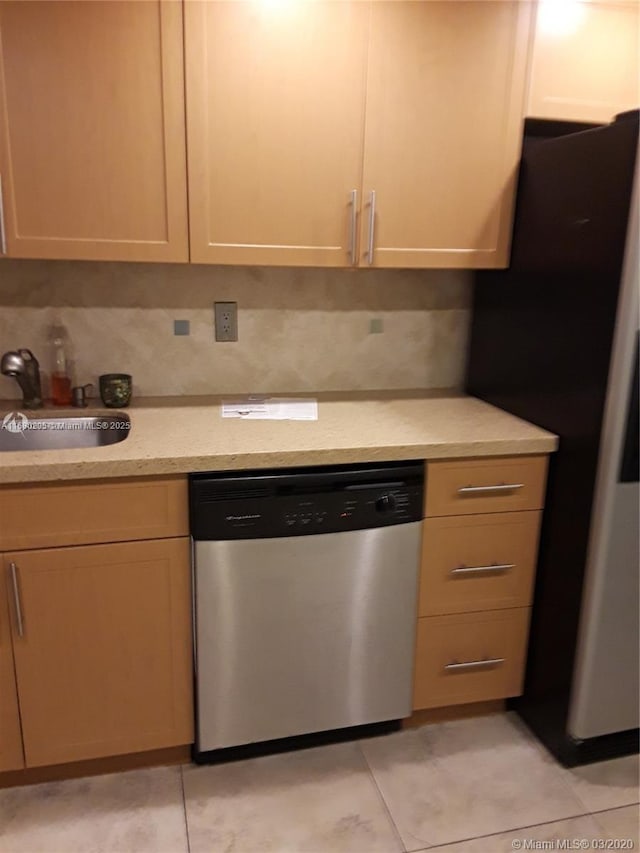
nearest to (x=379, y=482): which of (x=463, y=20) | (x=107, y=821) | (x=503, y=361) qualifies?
(x=503, y=361)

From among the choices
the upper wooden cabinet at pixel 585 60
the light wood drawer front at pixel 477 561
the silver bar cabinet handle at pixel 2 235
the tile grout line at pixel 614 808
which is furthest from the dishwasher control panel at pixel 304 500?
the upper wooden cabinet at pixel 585 60

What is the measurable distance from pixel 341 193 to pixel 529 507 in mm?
1046

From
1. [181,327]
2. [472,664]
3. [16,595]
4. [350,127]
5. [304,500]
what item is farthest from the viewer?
[181,327]

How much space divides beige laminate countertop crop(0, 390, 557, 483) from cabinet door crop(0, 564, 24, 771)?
1.22 ft

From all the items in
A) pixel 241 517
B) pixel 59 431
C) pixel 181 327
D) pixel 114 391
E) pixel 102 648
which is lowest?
pixel 102 648

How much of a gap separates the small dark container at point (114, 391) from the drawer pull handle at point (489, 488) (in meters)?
1.05

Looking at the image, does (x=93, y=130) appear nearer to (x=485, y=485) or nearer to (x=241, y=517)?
(x=241, y=517)

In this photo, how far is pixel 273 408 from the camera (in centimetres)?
202

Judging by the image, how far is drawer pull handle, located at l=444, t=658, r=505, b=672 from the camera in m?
1.93

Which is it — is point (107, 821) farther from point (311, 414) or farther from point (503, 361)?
point (503, 361)

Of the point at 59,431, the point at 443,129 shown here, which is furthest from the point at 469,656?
the point at 443,129

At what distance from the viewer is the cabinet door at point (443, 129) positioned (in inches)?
69.6

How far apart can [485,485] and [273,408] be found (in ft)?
2.24

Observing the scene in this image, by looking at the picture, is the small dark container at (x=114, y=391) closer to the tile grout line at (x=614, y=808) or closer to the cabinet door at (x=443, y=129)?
the cabinet door at (x=443, y=129)
